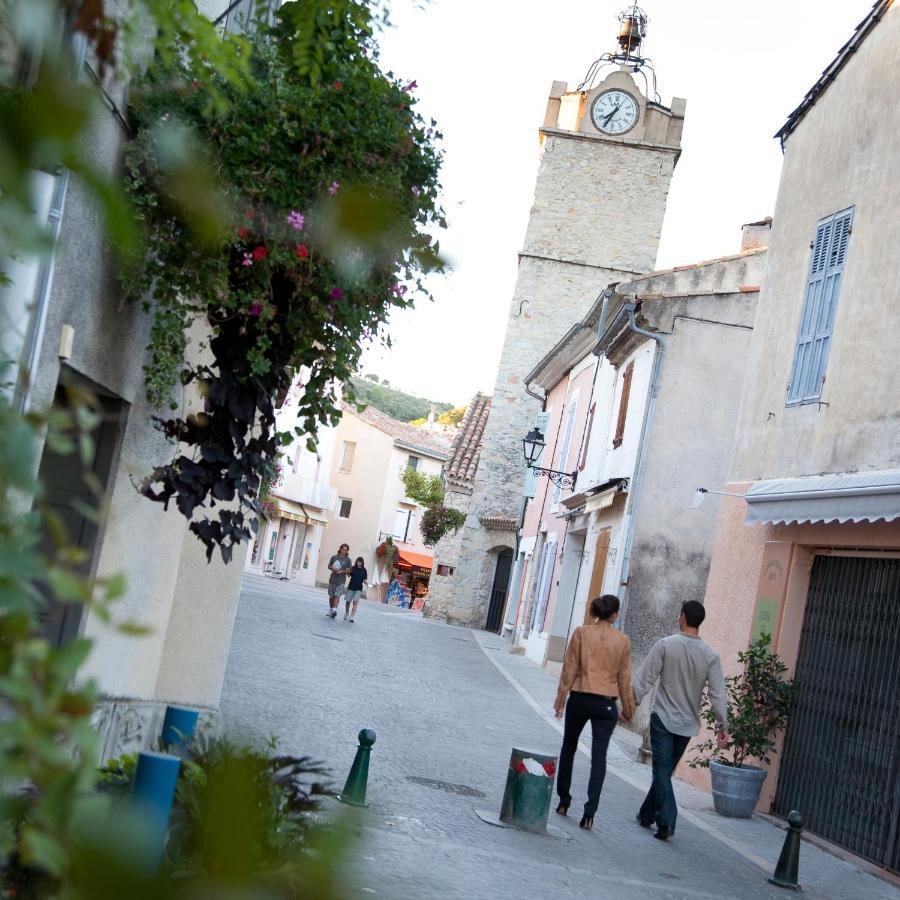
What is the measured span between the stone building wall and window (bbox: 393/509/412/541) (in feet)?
78.8

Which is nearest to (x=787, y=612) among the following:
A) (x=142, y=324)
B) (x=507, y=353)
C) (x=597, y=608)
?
(x=597, y=608)

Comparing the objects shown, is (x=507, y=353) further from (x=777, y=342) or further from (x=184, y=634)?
(x=184, y=634)

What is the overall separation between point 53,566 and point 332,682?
49.4 feet

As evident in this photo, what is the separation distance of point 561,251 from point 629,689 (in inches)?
1240

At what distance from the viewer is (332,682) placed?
51.5 feet

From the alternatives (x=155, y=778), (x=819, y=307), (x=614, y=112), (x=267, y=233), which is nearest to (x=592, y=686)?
(x=819, y=307)

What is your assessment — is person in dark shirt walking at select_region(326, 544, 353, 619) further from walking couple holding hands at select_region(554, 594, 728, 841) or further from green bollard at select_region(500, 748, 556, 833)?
green bollard at select_region(500, 748, 556, 833)

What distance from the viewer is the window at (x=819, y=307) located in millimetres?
12102

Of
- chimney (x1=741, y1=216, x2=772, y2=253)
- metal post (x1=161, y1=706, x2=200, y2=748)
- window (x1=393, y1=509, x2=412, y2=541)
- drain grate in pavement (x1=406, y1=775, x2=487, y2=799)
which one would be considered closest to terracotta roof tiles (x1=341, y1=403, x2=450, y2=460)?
window (x1=393, y1=509, x2=412, y2=541)

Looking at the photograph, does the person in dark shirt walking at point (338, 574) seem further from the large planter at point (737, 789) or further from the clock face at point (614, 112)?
the clock face at point (614, 112)

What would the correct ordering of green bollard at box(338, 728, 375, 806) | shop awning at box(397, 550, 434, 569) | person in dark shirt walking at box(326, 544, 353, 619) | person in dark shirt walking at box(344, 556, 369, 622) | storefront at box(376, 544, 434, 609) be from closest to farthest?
1. green bollard at box(338, 728, 375, 806)
2. person in dark shirt walking at box(344, 556, 369, 622)
3. person in dark shirt walking at box(326, 544, 353, 619)
4. storefront at box(376, 544, 434, 609)
5. shop awning at box(397, 550, 434, 569)

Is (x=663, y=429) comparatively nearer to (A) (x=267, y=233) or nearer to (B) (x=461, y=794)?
(B) (x=461, y=794)

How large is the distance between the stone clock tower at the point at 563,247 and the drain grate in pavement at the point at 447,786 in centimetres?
2972

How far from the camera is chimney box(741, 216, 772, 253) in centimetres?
2491
